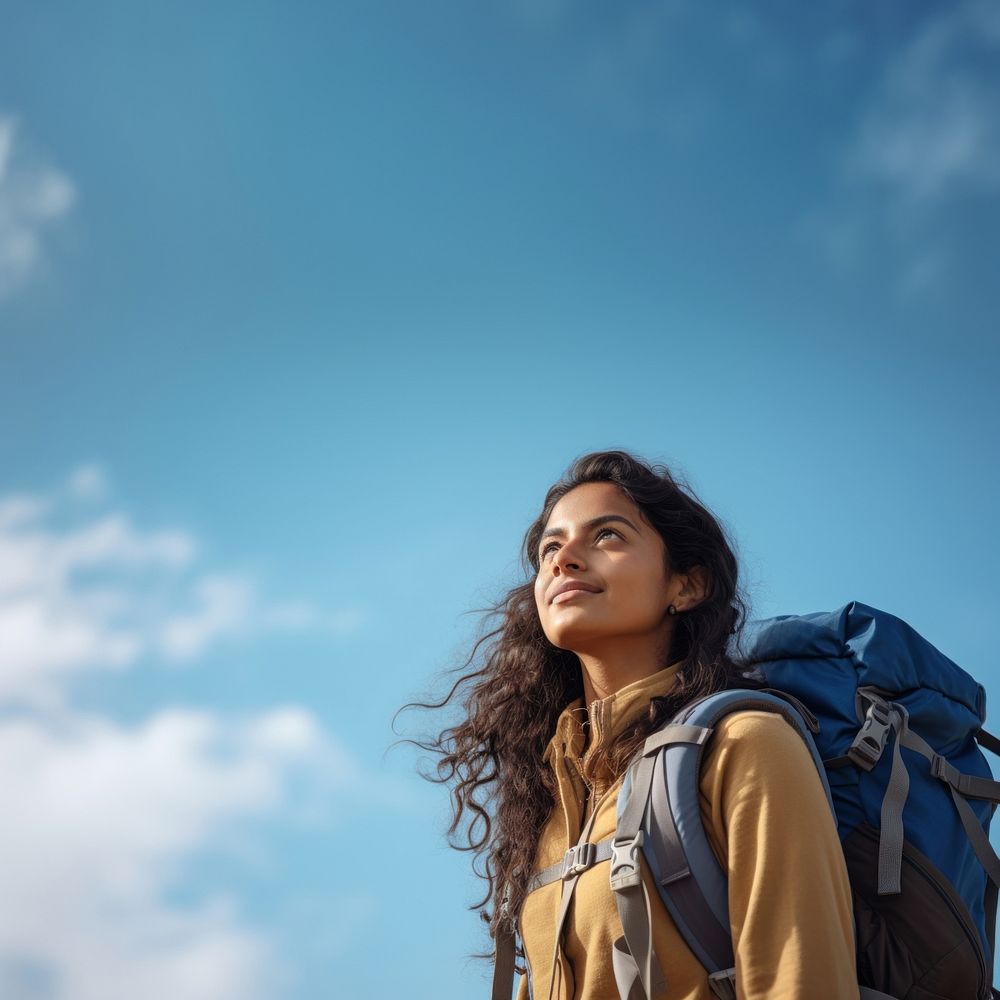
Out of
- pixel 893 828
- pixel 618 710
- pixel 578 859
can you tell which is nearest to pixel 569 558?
pixel 618 710

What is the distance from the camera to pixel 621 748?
4.74m

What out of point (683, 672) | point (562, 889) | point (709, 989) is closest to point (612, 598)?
point (683, 672)

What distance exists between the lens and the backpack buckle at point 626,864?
398 centimetres

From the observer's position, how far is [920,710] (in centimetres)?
462

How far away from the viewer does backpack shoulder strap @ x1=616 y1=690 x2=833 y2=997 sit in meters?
3.94

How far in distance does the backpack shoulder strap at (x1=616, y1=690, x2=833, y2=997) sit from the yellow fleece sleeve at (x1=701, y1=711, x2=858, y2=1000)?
3.2 inches

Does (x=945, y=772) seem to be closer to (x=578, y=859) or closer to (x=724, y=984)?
(x=724, y=984)

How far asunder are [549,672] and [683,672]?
106 cm

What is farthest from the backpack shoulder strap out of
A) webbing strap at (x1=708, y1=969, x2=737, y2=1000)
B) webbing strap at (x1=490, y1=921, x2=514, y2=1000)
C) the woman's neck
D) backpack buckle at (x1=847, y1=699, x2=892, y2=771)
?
webbing strap at (x1=490, y1=921, x2=514, y2=1000)

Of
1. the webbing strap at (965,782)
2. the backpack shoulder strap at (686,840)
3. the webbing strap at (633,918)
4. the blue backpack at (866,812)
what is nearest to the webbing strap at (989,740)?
the blue backpack at (866,812)

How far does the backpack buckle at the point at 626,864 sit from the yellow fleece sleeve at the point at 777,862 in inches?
11.6

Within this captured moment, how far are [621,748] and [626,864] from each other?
0.76 m

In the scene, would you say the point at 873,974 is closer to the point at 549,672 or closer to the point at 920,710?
the point at 920,710

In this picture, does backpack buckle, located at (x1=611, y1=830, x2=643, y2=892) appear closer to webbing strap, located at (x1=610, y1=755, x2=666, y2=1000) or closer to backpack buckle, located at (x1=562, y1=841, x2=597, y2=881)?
webbing strap, located at (x1=610, y1=755, x2=666, y2=1000)
